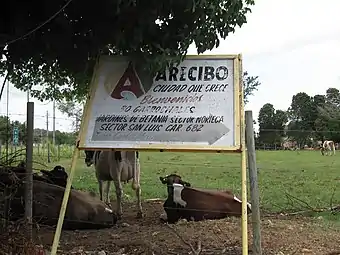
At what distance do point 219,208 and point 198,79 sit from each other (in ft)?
10.6

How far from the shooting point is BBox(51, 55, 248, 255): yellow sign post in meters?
5.28

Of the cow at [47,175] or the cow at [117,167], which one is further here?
the cow at [117,167]

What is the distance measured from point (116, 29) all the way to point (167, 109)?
3.03ft

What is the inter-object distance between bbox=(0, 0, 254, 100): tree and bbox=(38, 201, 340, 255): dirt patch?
2.06 meters

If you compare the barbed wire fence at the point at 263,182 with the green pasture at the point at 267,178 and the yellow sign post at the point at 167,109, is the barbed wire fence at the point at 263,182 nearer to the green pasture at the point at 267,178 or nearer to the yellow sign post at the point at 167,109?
the green pasture at the point at 267,178

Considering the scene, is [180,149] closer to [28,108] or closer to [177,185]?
[28,108]

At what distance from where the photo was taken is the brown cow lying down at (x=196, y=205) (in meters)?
8.26

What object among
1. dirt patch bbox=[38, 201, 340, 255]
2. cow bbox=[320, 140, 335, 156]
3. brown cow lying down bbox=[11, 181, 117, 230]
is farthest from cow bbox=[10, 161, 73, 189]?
cow bbox=[320, 140, 335, 156]

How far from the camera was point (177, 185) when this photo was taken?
8.43 metres

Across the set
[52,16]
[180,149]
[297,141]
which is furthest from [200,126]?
[297,141]

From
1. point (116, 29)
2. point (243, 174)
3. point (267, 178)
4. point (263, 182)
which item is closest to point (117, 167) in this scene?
point (116, 29)

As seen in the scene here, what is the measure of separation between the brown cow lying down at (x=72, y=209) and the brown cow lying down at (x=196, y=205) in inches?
35.6

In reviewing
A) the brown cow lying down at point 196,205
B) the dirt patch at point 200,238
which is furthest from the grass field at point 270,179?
the dirt patch at point 200,238

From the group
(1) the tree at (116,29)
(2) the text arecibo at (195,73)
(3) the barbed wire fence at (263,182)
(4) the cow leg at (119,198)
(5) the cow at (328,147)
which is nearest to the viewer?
(1) the tree at (116,29)
